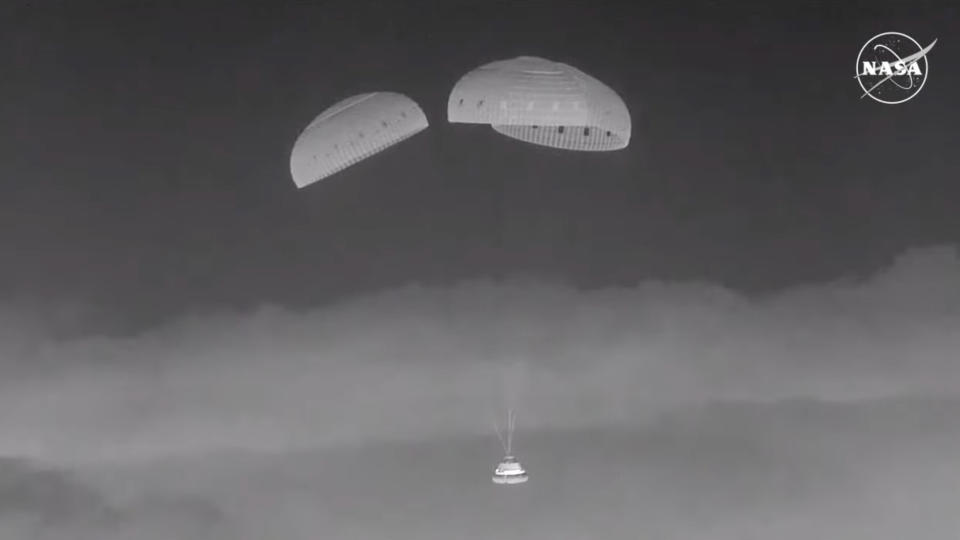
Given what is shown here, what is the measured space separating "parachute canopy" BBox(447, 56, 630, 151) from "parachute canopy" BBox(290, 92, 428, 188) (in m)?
0.26

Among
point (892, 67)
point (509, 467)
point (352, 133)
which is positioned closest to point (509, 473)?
point (509, 467)

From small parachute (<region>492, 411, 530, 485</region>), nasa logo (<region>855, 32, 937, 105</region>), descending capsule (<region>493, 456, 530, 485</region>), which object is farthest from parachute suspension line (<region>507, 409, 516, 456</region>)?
nasa logo (<region>855, 32, 937, 105</region>)

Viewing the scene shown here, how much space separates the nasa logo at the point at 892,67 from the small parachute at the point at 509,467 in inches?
92.1

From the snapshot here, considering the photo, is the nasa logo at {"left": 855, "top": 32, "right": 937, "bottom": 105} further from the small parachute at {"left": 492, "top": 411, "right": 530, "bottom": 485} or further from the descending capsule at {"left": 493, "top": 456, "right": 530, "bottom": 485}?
the descending capsule at {"left": 493, "top": 456, "right": 530, "bottom": 485}

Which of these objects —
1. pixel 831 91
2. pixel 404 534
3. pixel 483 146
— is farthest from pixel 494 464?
pixel 831 91

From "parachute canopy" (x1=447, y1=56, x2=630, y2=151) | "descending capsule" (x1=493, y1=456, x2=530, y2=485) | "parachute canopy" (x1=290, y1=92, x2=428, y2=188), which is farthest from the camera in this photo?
"descending capsule" (x1=493, y1=456, x2=530, y2=485)

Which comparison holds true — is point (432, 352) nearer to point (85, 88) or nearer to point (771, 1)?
point (85, 88)

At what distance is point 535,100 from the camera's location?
4.94 meters

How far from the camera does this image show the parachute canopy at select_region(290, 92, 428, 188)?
5113 mm

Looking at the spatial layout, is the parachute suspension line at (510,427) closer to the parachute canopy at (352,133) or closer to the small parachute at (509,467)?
the small parachute at (509,467)

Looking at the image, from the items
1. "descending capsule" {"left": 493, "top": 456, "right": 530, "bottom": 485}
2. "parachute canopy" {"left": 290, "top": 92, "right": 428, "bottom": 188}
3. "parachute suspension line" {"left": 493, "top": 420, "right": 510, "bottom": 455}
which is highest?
"parachute canopy" {"left": 290, "top": 92, "right": 428, "bottom": 188}

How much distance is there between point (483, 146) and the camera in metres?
6.02

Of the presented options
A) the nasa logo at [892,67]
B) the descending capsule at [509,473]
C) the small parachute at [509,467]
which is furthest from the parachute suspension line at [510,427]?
the nasa logo at [892,67]

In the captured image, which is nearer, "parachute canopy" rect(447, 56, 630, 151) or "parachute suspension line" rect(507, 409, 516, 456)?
"parachute canopy" rect(447, 56, 630, 151)
